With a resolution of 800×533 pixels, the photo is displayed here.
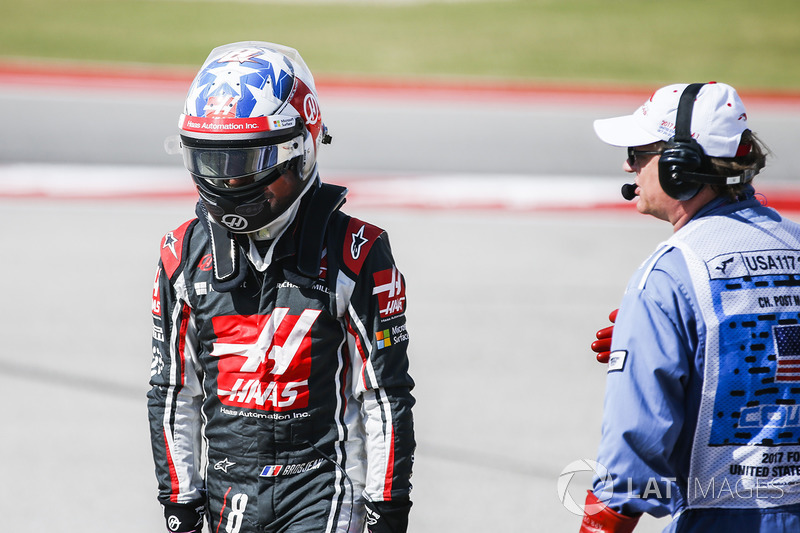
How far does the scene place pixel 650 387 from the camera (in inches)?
83.6

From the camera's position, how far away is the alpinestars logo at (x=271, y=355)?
2.50 metres

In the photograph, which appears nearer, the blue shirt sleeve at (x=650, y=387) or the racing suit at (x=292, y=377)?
the blue shirt sleeve at (x=650, y=387)

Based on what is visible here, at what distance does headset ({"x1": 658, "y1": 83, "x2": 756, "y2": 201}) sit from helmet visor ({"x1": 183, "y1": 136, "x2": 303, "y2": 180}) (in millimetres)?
996

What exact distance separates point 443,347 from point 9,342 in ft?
10.4

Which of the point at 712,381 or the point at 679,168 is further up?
the point at 679,168

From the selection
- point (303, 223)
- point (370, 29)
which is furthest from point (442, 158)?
point (370, 29)

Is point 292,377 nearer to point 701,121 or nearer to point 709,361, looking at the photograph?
point 709,361

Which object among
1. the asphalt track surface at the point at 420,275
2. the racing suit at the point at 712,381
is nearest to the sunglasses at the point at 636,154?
the racing suit at the point at 712,381

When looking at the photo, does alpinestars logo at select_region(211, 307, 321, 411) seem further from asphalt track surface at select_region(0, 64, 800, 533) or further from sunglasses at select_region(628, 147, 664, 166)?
asphalt track surface at select_region(0, 64, 800, 533)

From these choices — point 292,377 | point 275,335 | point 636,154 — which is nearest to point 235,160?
point 275,335

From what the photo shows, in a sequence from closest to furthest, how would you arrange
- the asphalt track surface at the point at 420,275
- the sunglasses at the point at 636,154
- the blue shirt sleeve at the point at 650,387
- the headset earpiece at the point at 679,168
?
the blue shirt sleeve at the point at 650,387
the headset earpiece at the point at 679,168
the sunglasses at the point at 636,154
the asphalt track surface at the point at 420,275

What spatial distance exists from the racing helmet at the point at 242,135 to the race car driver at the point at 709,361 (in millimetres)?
989

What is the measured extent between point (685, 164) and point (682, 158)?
0.02m

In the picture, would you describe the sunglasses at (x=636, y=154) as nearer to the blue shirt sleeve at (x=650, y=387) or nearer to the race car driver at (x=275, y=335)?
the blue shirt sleeve at (x=650, y=387)
